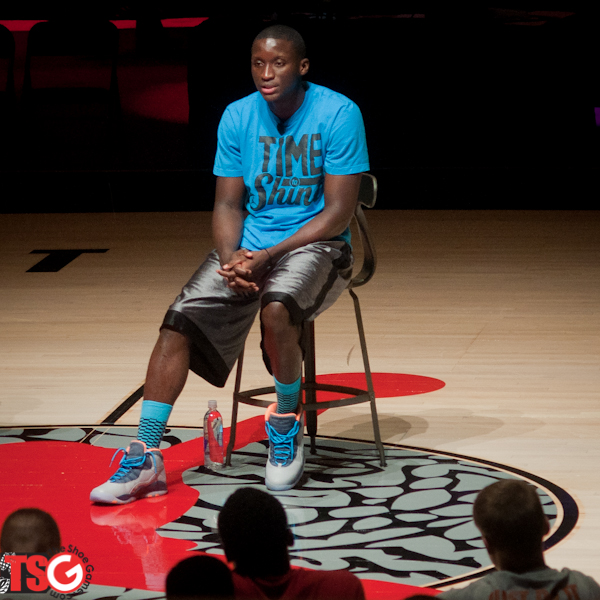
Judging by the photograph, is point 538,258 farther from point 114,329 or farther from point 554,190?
point 114,329

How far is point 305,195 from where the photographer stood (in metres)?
3.38

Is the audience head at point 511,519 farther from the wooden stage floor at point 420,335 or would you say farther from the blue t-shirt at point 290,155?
the blue t-shirt at point 290,155

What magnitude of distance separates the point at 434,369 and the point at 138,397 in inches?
46.5

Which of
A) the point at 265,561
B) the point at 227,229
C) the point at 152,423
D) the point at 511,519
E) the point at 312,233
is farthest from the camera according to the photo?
the point at 227,229

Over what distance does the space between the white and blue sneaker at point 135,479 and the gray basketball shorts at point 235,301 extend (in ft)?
1.06

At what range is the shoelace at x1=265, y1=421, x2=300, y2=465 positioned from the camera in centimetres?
314

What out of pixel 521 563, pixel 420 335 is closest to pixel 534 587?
pixel 521 563

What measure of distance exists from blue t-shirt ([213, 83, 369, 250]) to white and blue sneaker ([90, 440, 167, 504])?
0.74 m

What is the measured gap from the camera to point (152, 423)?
313 cm

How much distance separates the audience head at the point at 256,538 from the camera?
164cm

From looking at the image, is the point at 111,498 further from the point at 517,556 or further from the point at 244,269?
the point at 517,556

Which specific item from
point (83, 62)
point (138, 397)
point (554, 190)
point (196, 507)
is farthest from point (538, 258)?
point (83, 62)

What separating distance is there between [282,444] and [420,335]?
1.94 m

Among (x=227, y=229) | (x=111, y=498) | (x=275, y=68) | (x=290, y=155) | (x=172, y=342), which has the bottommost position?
(x=111, y=498)
